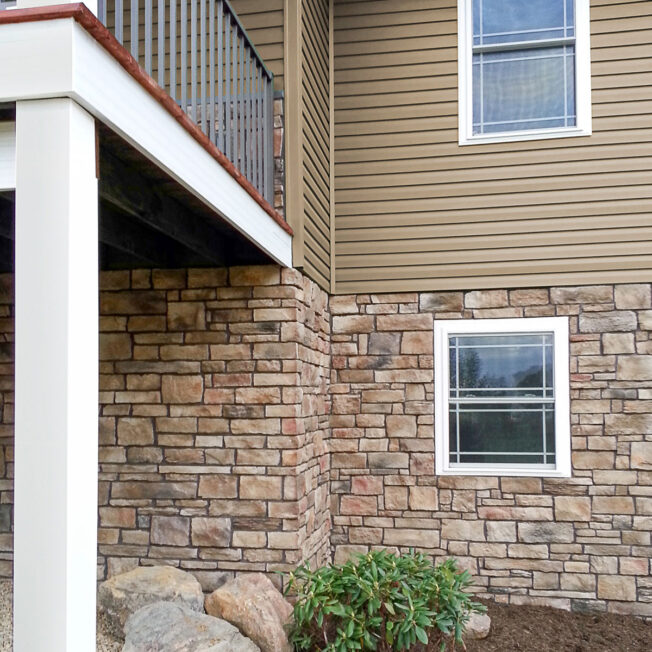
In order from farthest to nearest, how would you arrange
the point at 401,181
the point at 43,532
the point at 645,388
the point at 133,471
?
the point at 401,181 < the point at 645,388 < the point at 133,471 < the point at 43,532

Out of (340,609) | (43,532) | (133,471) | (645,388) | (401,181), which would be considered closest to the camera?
(43,532)

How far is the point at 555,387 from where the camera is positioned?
506 cm

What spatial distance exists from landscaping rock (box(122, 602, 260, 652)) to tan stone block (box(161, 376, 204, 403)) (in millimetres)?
1248

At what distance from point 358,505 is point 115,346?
2.12 m

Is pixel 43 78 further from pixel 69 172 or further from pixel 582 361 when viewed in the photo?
pixel 582 361

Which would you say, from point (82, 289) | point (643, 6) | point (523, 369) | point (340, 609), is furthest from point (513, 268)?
point (82, 289)

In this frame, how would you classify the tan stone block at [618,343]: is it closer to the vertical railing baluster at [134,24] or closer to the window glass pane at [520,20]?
the window glass pane at [520,20]

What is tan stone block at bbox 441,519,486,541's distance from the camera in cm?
507

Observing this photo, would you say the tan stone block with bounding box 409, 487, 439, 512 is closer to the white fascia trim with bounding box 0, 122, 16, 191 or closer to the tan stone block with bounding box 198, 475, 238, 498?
the tan stone block with bounding box 198, 475, 238, 498

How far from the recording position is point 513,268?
516 centimetres

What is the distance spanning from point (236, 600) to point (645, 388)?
10.3ft

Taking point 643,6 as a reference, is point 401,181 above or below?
below

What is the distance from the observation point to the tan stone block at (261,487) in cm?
428

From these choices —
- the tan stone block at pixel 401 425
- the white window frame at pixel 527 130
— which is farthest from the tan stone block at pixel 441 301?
the white window frame at pixel 527 130
